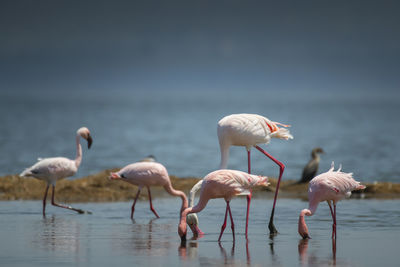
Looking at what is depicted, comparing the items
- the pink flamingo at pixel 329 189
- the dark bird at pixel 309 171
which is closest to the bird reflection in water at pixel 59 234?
the pink flamingo at pixel 329 189

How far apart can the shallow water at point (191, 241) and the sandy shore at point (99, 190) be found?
1.07m

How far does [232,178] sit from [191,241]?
1018mm

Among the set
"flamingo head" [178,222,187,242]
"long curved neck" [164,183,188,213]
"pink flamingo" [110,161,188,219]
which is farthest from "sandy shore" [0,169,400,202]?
"flamingo head" [178,222,187,242]

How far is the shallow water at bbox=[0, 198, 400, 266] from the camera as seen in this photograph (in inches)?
348

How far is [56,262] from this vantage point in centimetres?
865

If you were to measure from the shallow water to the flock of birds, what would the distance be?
0.99 ft

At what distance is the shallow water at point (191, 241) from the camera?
884 centimetres

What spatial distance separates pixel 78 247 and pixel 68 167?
444 centimetres

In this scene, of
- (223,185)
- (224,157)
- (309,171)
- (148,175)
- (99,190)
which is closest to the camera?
(223,185)

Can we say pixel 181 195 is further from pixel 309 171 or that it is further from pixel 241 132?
pixel 309 171

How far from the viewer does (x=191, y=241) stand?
1026cm

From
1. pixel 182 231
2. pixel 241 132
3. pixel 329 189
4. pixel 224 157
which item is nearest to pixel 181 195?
pixel 224 157

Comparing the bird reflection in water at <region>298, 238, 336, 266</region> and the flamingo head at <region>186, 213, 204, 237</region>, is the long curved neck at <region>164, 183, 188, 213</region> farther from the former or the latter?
the bird reflection in water at <region>298, 238, 336, 266</region>

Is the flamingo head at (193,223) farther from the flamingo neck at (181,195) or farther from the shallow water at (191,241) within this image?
the flamingo neck at (181,195)
